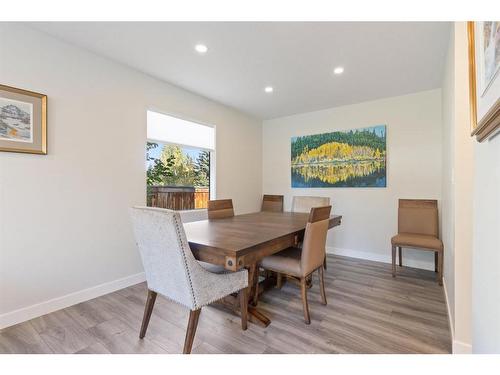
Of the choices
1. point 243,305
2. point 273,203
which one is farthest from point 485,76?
point 273,203

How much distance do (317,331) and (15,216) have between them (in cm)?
255

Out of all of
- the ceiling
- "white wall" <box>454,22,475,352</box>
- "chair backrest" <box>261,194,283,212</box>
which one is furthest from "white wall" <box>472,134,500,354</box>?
"chair backrest" <box>261,194,283,212</box>

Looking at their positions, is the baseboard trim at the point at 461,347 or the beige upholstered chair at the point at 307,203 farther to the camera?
the beige upholstered chair at the point at 307,203

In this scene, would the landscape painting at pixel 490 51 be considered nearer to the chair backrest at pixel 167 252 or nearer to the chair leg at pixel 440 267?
the chair backrest at pixel 167 252

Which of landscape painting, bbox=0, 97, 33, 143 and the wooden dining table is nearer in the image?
the wooden dining table

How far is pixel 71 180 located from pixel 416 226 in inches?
158

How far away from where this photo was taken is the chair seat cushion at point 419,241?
2.69 m

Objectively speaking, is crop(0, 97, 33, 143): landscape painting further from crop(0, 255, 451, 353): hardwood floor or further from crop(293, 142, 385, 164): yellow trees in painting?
crop(293, 142, 385, 164): yellow trees in painting

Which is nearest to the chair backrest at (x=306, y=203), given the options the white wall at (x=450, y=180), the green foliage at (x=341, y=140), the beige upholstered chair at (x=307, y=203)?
the beige upholstered chair at (x=307, y=203)

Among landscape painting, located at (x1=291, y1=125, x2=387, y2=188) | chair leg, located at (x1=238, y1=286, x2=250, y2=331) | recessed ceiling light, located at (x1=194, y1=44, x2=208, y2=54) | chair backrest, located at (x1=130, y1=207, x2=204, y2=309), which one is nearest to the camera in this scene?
chair backrest, located at (x1=130, y1=207, x2=204, y2=309)

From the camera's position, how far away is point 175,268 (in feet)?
4.67

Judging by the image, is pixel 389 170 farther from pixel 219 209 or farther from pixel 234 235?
pixel 234 235

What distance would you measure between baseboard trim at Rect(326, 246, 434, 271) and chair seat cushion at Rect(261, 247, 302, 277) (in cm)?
197

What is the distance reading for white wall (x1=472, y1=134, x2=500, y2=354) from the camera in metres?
0.65
